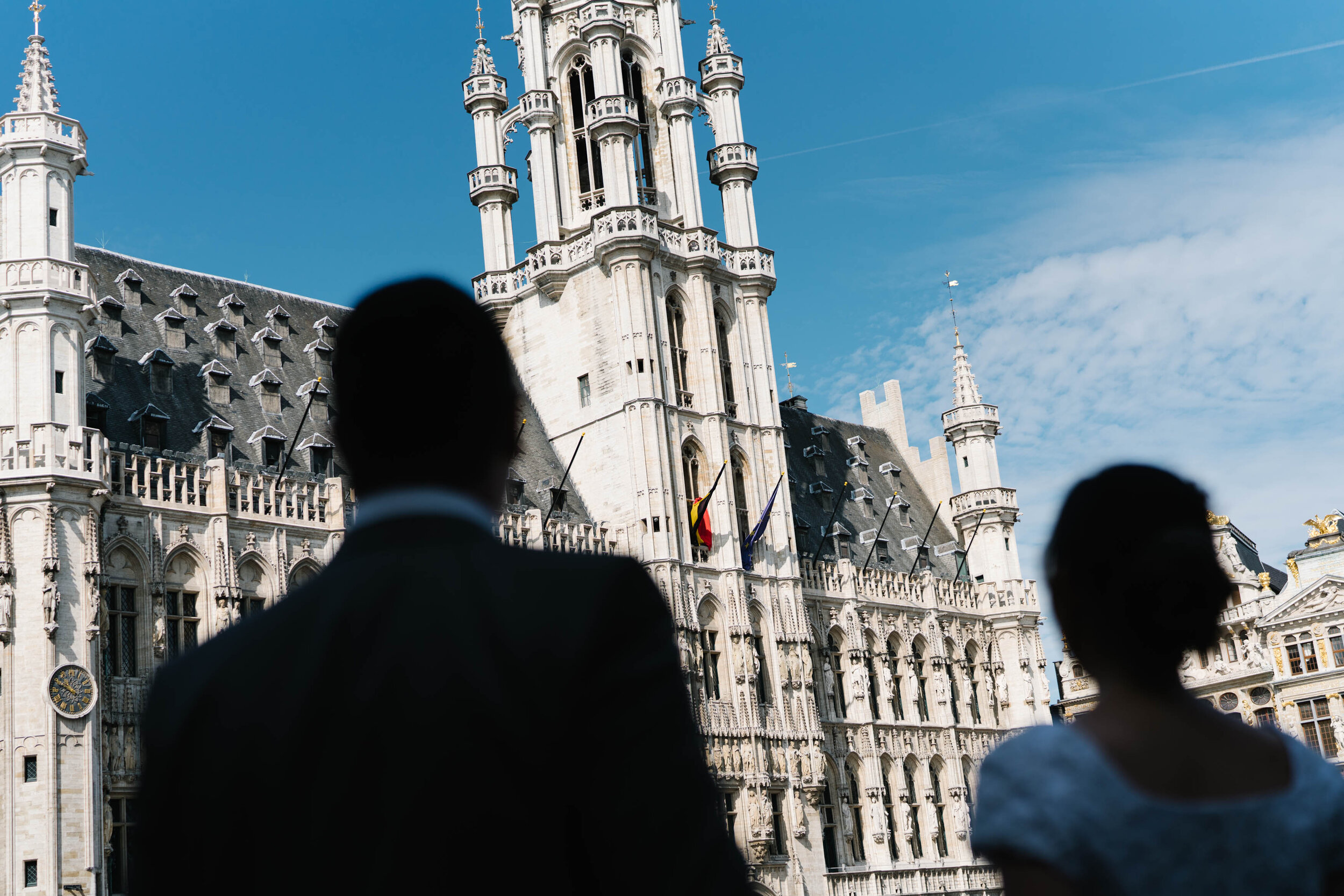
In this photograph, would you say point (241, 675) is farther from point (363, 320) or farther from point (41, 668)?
point (41, 668)

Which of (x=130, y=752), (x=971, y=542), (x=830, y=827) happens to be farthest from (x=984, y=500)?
Answer: (x=130, y=752)

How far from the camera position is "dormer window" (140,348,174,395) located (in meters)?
33.2

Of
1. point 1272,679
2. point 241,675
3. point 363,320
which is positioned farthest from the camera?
point 1272,679

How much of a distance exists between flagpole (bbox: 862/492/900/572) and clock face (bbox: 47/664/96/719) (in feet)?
85.6

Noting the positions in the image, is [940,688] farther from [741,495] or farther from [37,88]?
[37,88]

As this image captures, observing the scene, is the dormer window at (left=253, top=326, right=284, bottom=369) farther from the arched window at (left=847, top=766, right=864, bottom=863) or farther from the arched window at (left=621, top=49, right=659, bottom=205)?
the arched window at (left=847, top=766, right=864, bottom=863)

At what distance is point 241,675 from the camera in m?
2.27

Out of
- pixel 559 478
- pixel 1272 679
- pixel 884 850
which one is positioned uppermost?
pixel 559 478

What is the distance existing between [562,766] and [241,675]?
1.81 ft

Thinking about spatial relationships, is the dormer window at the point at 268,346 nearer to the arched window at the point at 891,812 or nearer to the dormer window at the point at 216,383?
the dormer window at the point at 216,383

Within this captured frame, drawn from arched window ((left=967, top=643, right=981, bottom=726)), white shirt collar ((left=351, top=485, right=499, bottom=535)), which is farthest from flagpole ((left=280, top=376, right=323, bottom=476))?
white shirt collar ((left=351, top=485, right=499, bottom=535))

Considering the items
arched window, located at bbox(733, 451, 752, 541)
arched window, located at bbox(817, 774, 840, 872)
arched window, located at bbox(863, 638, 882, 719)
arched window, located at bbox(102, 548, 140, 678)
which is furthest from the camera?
arched window, located at bbox(863, 638, 882, 719)

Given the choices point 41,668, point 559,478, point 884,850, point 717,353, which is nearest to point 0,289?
point 41,668

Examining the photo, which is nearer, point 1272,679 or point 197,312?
point 197,312
